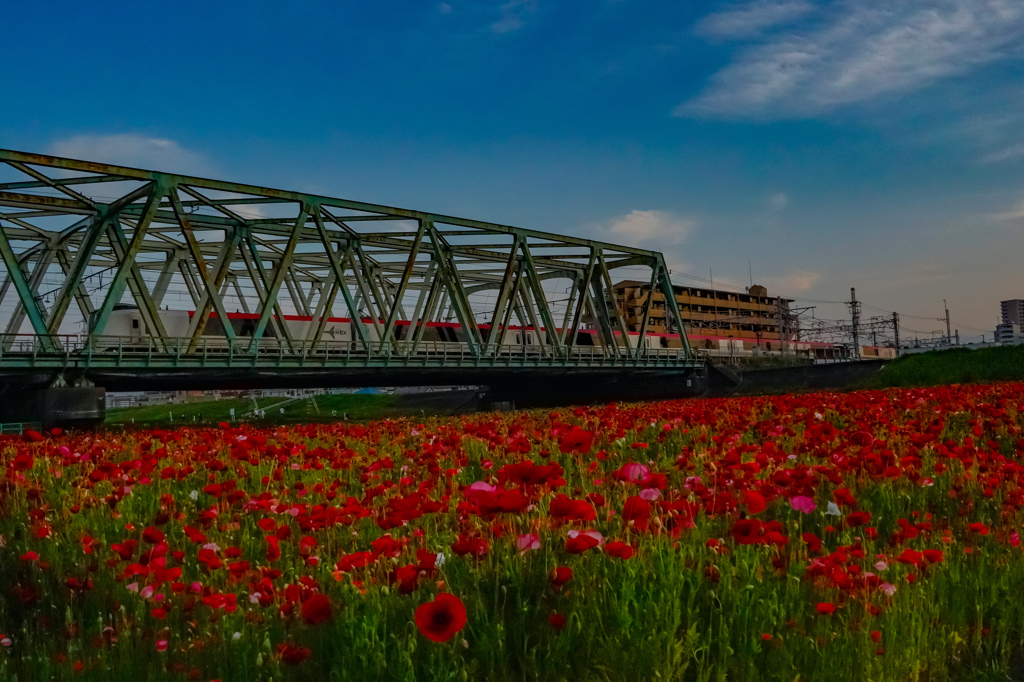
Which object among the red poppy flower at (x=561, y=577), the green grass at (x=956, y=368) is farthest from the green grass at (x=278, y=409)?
the red poppy flower at (x=561, y=577)

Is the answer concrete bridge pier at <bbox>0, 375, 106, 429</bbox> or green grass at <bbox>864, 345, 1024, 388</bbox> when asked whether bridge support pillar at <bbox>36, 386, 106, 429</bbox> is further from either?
green grass at <bbox>864, 345, 1024, 388</bbox>

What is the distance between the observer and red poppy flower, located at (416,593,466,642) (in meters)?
2.12

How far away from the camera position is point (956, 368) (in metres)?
38.2

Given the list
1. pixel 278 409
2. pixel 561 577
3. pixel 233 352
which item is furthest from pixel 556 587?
pixel 278 409

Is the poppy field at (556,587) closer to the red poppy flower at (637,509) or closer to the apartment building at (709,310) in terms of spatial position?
the red poppy flower at (637,509)

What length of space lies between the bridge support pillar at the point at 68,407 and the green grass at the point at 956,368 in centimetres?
3282

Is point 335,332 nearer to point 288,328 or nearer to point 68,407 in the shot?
point 288,328

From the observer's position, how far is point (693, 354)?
52500mm

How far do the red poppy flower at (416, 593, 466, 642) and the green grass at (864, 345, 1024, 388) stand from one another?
3649cm

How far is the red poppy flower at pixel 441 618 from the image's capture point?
212 cm

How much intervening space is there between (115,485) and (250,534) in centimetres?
209

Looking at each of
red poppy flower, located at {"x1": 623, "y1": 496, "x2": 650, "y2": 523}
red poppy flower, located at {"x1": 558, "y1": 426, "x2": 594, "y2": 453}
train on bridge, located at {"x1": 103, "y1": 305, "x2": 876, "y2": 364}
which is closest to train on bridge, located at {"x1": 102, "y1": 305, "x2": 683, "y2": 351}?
train on bridge, located at {"x1": 103, "y1": 305, "x2": 876, "y2": 364}

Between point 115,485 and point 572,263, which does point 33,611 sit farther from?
point 572,263

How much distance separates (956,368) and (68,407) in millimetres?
39402
